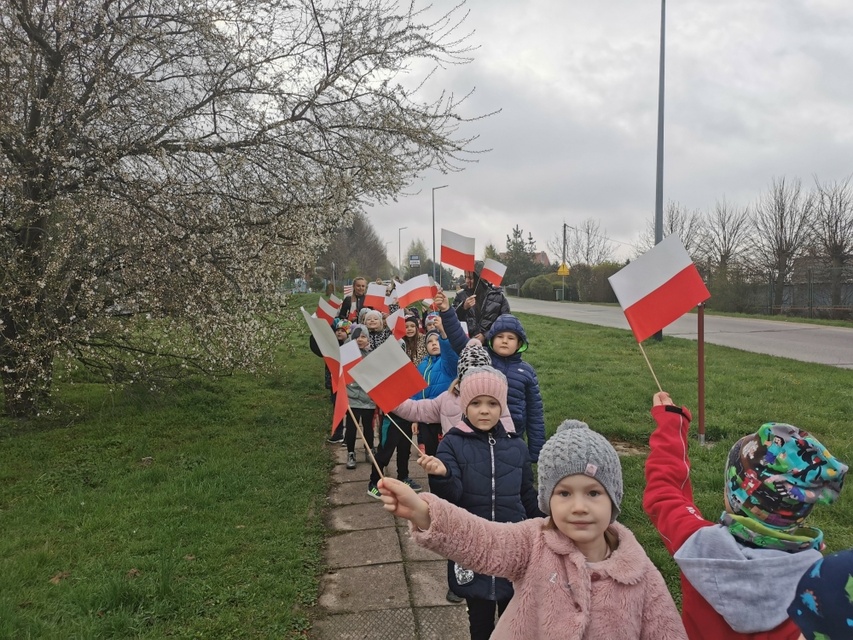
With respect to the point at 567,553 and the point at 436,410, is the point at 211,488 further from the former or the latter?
the point at 567,553

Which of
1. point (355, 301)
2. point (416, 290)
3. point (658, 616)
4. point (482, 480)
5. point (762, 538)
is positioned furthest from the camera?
point (355, 301)

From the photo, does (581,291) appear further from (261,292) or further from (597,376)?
(261,292)

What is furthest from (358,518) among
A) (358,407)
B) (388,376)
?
(388,376)

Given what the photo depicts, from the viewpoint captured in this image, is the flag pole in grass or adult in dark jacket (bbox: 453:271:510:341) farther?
adult in dark jacket (bbox: 453:271:510:341)

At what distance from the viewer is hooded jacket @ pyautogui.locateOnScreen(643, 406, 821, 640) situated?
1.42 m

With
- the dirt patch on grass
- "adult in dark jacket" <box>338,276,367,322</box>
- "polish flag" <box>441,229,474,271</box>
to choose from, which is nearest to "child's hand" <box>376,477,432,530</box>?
the dirt patch on grass

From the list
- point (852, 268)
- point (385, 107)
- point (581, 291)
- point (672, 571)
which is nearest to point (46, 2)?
point (385, 107)

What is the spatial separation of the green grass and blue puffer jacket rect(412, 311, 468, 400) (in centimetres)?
144

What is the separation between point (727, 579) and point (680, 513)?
331mm

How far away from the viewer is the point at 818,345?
546 inches

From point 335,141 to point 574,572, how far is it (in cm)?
748

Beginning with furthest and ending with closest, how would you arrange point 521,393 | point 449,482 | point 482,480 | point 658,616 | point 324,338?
point 521,393 < point 324,338 < point 482,480 < point 449,482 < point 658,616

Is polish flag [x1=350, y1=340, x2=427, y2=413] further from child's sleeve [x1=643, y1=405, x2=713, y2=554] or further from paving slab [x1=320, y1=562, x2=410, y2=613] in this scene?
child's sleeve [x1=643, y1=405, x2=713, y2=554]

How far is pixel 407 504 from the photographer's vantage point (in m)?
1.68
